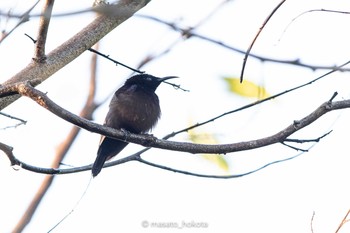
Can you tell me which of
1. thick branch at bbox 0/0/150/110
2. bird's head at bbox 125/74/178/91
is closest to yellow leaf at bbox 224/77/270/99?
thick branch at bbox 0/0/150/110

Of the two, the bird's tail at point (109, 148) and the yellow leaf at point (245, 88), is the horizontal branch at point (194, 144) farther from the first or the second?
the bird's tail at point (109, 148)

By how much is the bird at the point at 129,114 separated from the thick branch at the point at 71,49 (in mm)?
1690

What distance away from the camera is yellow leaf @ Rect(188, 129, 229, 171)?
116 inches

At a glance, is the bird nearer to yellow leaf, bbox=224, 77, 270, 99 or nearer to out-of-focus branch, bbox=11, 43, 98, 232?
out-of-focus branch, bbox=11, 43, 98, 232

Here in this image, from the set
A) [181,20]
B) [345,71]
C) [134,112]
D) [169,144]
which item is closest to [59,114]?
[169,144]

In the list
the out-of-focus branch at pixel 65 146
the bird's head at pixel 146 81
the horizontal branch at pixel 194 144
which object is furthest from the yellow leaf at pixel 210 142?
the bird's head at pixel 146 81

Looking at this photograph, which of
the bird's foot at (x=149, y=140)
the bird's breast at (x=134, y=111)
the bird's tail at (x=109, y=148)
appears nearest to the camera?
the bird's foot at (x=149, y=140)

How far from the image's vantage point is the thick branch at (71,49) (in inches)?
112

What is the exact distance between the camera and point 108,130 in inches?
118

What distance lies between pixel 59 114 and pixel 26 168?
68 cm

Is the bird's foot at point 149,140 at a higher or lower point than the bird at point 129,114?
lower

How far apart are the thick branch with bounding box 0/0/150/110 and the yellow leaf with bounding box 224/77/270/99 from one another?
0.61 meters

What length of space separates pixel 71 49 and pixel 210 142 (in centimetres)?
90

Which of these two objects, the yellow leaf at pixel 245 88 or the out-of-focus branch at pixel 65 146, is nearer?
the yellow leaf at pixel 245 88
